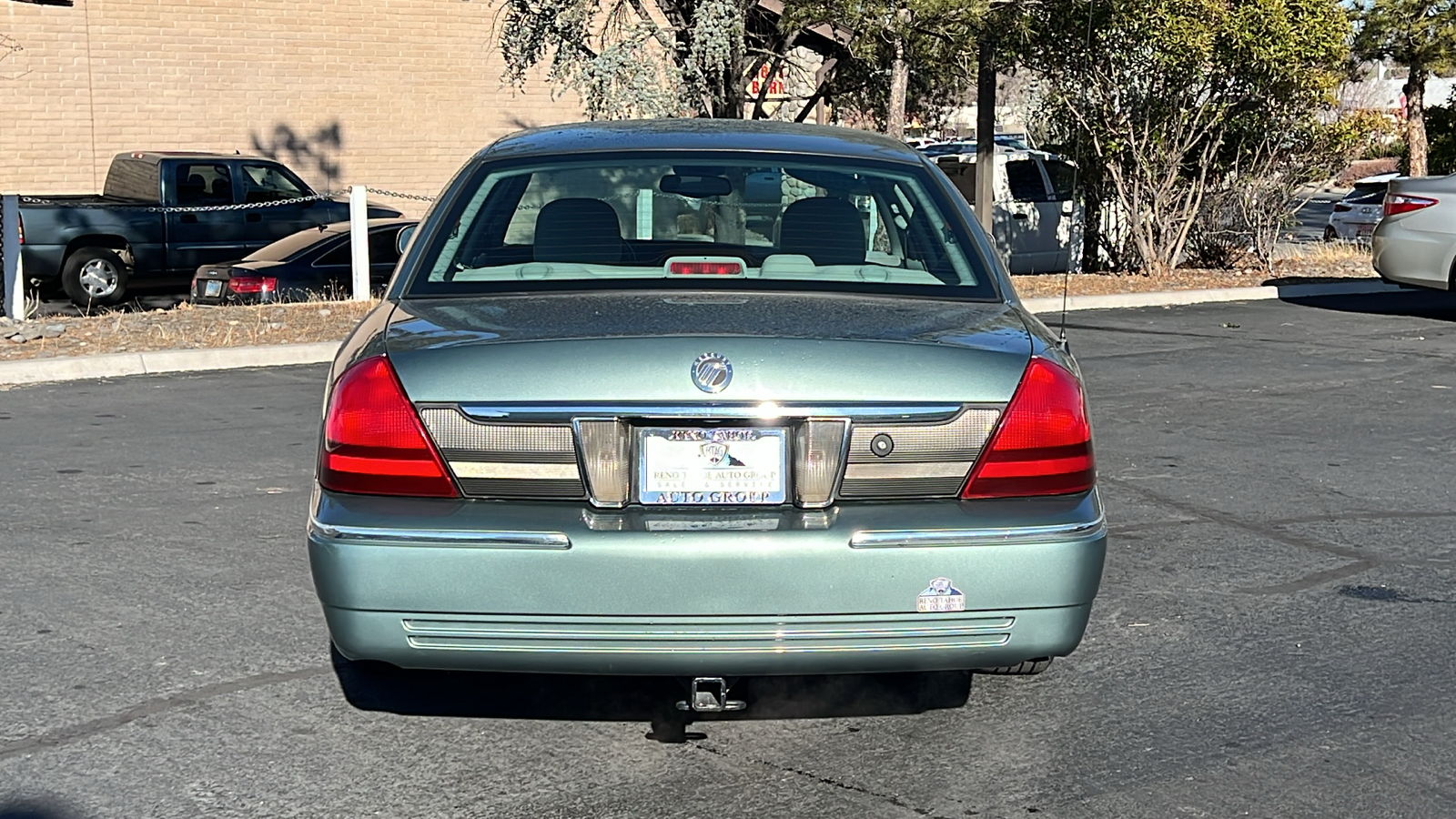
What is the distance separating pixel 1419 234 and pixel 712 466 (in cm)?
1286

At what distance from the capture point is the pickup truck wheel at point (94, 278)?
57.0 feet

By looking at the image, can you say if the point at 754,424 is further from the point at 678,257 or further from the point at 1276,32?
the point at 1276,32

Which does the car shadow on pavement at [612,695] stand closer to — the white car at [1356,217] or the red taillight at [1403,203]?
the red taillight at [1403,203]

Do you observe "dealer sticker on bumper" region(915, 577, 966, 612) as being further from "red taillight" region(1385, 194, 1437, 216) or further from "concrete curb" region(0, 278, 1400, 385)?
"red taillight" region(1385, 194, 1437, 216)

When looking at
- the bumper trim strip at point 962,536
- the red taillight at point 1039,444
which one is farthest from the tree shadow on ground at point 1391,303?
the bumper trim strip at point 962,536

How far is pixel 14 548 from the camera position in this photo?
6371 mm

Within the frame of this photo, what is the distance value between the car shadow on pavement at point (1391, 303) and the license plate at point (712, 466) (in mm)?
13109

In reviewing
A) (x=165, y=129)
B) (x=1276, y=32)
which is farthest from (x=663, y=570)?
(x=165, y=129)

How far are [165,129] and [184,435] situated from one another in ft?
54.8

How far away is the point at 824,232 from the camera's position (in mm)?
4699

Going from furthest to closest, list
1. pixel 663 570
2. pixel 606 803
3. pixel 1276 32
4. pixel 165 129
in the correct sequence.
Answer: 1. pixel 165 129
2. pixel 1276 32
3. pixel 606 803
4. pixel 663 570

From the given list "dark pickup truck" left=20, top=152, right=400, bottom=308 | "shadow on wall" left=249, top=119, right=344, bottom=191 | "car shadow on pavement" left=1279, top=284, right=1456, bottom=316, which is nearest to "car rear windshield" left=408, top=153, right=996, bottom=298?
"car shadow on pavement" left=1279, top=284, right=1456, bottom=316

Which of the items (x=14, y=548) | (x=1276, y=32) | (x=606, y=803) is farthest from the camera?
(x=1276, y=32)

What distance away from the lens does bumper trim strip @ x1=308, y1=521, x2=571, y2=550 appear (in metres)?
3.66
